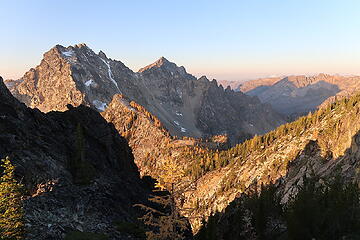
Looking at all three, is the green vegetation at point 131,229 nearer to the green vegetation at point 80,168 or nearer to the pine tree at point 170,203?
the green vegetation at point 80,168

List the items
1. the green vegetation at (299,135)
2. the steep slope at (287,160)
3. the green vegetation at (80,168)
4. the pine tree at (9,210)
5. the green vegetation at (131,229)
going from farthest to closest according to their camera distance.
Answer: the green vegetation at (299,135), the steep slope at (287,160), the green vegetation at (80,168), the green vegetation at (131,229), the pine tree at (9,210)

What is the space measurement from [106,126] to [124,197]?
3876cm

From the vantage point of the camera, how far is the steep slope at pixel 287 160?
205 ft

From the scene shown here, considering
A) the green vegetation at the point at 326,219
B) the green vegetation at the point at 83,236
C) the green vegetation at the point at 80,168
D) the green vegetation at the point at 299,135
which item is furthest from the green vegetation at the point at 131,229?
the green vegetation at the point at 299,135

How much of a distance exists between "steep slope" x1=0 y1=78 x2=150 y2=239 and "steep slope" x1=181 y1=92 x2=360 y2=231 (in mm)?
19338

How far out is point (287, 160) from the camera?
89.6 m

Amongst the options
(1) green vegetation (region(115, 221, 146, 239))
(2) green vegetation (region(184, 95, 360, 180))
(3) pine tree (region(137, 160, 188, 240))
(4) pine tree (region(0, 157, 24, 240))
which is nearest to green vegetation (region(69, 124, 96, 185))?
(1) green vegetation (region(115, 221, 146, 239))

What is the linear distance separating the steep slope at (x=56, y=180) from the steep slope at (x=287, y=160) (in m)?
19.3

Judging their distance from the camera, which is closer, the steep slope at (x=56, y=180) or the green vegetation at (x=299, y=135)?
the steep slope at (x=56, y=180)

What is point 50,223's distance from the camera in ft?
90.9

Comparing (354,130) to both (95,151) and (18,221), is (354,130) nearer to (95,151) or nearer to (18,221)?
(95,151)

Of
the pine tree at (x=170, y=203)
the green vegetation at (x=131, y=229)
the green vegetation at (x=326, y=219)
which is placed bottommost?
the green vegetation at (x=326, y=219)

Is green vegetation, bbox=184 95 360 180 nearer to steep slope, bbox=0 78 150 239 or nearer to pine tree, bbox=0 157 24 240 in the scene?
steep slope, bbox=0 78 150 239

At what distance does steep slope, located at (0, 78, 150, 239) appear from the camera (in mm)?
29531
